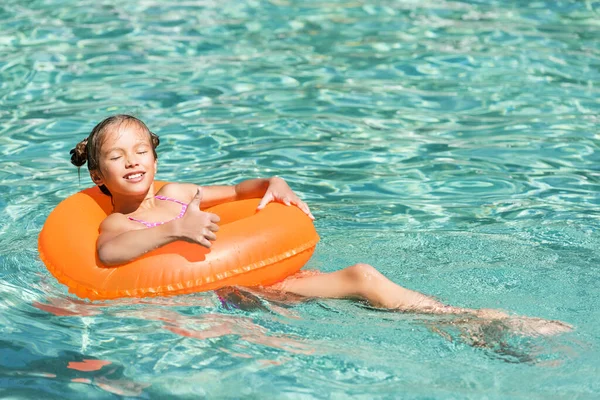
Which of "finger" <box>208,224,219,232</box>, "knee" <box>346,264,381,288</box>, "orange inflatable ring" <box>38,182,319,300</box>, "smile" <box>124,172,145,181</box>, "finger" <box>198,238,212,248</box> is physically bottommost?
"knee" <box>346,264,381,288</box>

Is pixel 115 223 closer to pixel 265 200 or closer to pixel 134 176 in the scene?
pixel 134 176

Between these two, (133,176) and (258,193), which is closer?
(133,176)

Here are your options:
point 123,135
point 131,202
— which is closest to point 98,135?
point 123,135

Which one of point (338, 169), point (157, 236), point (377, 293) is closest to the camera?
point (157, 236)

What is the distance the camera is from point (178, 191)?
4992mm

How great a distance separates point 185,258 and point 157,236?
0.52 ft

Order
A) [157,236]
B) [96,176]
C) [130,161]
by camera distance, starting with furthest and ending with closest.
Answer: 1. [96,176]
2. [130,161]
3. [157,236]

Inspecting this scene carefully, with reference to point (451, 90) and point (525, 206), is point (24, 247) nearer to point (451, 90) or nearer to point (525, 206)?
point (525, 206)

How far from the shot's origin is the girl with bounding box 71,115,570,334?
13.7 feet

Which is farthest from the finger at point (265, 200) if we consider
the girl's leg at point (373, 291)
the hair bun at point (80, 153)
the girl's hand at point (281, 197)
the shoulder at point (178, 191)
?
the hair bun at point (80, 153)

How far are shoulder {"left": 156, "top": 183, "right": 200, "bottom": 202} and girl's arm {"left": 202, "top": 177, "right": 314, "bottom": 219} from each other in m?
0.09

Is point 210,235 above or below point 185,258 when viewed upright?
above

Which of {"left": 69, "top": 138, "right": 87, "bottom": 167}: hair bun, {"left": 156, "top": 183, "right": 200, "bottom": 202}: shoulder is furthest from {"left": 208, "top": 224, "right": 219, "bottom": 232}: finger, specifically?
{"left": 69, "top": 138, "right": 87, "bottom": 167}: hair bun

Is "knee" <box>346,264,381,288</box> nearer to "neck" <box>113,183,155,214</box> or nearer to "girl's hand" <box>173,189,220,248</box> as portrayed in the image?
"girl's hand" <box>173,189,220,248</box>
